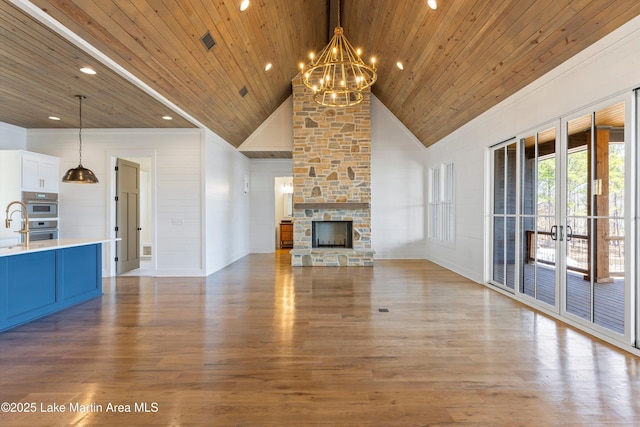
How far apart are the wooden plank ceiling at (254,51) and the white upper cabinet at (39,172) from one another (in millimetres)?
669

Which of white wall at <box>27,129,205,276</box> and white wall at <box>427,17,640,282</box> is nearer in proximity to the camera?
white wall at <box>427,17,640,282</box>

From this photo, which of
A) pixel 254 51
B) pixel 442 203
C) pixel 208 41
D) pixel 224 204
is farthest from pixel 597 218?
pixel 224 204

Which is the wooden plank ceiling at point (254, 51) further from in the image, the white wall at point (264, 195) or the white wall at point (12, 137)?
the white wall at point (264, 195)

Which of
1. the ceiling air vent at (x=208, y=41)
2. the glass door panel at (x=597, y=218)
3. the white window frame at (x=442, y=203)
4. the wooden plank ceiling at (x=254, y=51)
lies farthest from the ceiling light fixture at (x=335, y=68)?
the white window frame at (x=442, y=203)

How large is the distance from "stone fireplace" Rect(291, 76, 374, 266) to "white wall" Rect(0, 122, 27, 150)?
17.3 feet

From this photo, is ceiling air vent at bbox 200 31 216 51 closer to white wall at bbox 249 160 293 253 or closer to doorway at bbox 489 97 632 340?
doorway at bbox 489 97 632 340

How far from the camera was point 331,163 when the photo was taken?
7781mm

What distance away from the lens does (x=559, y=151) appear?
3.86m

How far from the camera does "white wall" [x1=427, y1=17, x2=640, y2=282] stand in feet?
9.86

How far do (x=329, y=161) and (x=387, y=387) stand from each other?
233 inches

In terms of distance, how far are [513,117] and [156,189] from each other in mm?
6265

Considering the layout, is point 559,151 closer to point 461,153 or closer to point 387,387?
point 461,153

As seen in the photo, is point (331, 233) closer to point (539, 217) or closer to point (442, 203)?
point (442, 203)

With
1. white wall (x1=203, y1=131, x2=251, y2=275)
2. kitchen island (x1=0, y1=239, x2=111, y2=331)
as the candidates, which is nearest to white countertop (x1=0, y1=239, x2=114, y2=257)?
kitchen island (x1=0, y1=239, x2=111, y2=331)
